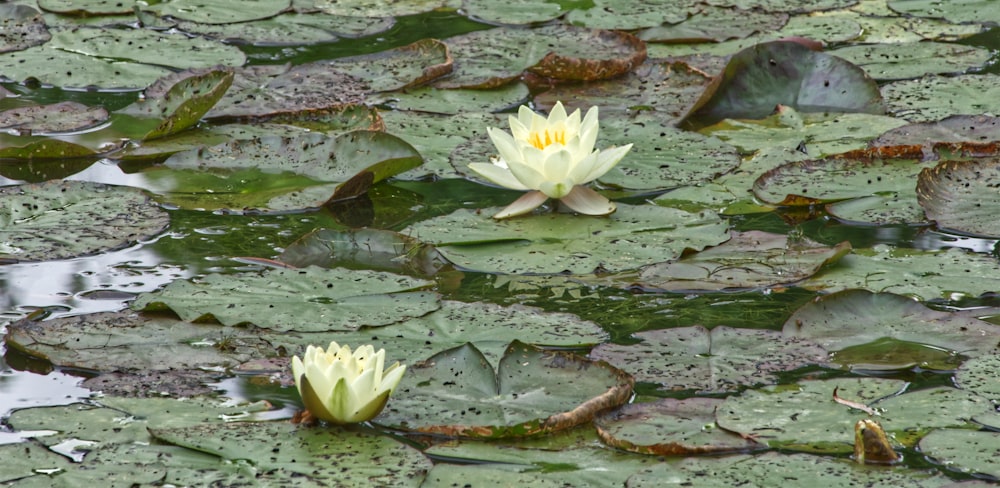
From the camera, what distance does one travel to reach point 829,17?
5.35 meters

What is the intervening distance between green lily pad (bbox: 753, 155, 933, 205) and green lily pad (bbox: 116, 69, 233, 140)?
177 cm

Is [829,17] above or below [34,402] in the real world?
above

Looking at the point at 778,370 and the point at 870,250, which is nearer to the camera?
the point at 778,370

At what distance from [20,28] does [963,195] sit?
3744mm

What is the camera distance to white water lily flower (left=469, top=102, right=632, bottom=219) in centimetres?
350

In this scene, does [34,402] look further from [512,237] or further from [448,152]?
[448,152]

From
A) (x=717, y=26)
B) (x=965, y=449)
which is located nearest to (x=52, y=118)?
(x=717, y=26)

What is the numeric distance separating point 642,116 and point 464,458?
7.19ft

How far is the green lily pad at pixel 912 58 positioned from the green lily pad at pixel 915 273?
5.19 feet

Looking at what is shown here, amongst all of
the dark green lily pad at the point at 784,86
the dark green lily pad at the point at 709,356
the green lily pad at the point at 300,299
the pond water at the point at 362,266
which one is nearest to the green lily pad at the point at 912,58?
the dark green lily pad at the point at 784,86

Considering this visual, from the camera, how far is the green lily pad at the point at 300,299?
291cm

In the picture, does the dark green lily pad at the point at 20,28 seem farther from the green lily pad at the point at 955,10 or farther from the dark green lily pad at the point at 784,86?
the green lily pad at the point at 955,10

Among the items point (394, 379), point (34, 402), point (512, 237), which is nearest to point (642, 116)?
point (512, 237)

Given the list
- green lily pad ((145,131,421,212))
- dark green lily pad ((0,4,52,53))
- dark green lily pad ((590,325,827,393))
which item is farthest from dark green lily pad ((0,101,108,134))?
dark green lily pad ((590,325,827,393))
